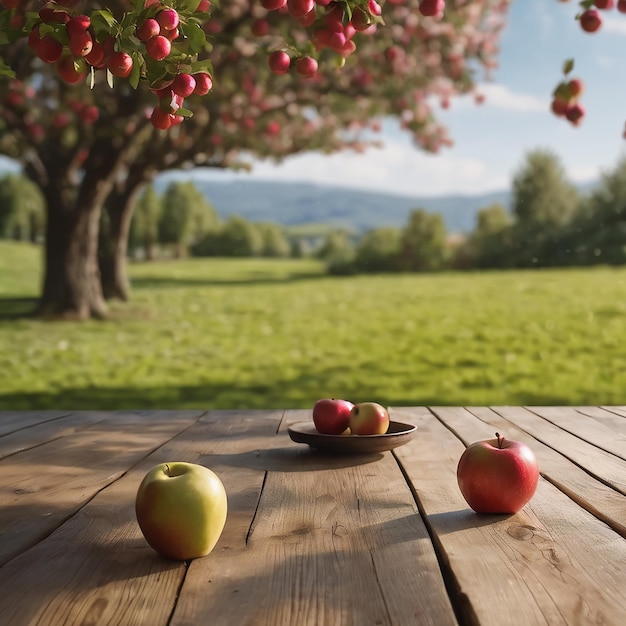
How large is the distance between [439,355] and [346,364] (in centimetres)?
124

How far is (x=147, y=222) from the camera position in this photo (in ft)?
116

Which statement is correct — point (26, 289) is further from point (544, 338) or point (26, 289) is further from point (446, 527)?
point (446, 527)

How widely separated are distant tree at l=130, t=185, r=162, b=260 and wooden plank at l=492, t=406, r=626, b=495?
33.3 meters

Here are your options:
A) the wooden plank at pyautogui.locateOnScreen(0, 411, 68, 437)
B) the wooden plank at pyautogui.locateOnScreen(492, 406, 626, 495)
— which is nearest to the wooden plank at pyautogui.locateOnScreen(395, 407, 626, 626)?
the wooden plank at pyautogui.locateOnScreen(492, 406, 626, 495)

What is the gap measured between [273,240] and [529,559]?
41.4 meters

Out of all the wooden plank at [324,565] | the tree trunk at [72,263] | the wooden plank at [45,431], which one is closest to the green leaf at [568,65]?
the wooden plank at [324,565]

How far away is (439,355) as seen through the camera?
30.8 ft

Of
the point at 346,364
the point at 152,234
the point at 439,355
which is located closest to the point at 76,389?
the point at 346,364

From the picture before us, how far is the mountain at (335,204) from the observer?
25.0m

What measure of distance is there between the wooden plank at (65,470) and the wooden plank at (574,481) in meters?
1.07

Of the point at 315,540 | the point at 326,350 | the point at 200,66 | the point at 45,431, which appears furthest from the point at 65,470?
the point at 326,350

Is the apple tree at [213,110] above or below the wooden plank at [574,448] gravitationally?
above

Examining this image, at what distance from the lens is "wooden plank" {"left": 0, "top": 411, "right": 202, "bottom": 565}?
1715 millimetres

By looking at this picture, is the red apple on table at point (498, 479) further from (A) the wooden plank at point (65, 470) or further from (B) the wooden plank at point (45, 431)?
(B) the wooden plank at point (45, 431)
